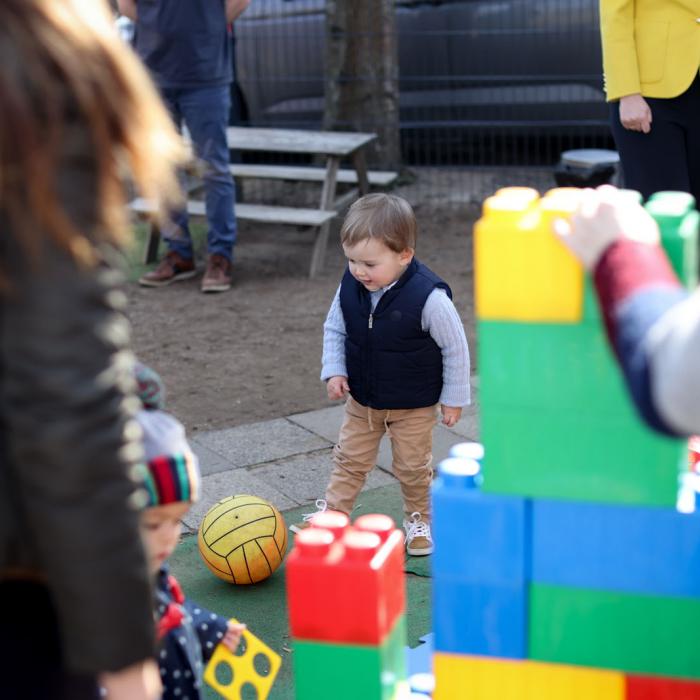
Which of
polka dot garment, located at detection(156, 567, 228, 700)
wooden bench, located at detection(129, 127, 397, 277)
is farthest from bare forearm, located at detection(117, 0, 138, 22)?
polka dot garment, located at detection(156, 567, 228, 700)

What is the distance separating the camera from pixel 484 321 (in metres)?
2.13

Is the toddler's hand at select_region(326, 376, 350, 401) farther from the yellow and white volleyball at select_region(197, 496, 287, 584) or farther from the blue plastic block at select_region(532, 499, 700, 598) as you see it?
the blue plastic block at select_region(532, 499, 700, 598)

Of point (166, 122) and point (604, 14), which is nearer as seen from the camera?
point (166, 122)

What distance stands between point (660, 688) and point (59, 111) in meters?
1.55

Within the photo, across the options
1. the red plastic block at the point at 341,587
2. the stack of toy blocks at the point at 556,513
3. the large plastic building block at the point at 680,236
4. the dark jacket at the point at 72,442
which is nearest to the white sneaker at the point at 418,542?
the stack of toy blocks at the point at 556,513

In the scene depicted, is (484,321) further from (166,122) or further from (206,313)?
(206,313)

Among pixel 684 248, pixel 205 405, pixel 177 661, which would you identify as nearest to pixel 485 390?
pixel 684 248

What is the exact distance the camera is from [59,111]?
144 cm

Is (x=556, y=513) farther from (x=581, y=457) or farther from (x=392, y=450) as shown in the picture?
(x=392, y=450)

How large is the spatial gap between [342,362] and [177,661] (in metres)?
1.66

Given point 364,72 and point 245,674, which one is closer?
point 245,674

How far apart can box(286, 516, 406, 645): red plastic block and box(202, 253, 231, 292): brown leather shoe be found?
500 centimetres

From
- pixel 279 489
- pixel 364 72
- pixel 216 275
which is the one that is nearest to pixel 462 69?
pixel 364 72

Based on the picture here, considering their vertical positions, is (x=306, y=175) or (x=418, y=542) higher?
(x=306, y=175)
